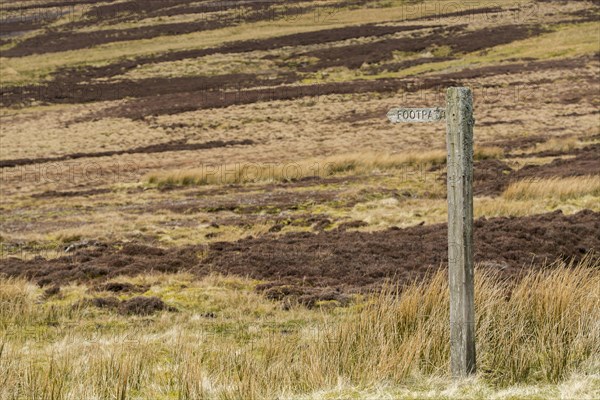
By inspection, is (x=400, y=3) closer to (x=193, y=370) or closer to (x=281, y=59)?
(x=281, y=59)

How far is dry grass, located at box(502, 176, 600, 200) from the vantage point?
2138 cm

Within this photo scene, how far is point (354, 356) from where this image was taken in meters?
7.56

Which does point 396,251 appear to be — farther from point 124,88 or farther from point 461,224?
point 124,88

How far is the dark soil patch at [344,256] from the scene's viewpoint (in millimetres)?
13602

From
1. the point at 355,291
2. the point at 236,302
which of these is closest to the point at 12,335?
the point at 236,302

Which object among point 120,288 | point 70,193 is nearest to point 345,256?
point 120,288

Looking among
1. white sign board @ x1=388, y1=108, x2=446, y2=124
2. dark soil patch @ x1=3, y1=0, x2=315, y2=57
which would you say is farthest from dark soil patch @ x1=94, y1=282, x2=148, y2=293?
dark soil patch @ x1=3, y1=0, x2=315, y2=57

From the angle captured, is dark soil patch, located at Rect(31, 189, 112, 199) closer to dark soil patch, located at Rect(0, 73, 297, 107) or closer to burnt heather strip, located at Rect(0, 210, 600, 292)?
burnt heather strip, located at Rect(0, 210, 600, 292)

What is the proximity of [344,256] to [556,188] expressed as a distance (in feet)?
31.3

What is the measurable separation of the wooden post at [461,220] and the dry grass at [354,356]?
0.45 meters

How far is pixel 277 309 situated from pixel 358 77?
2463 inches

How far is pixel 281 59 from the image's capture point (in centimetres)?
8388

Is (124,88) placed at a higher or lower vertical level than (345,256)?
lower

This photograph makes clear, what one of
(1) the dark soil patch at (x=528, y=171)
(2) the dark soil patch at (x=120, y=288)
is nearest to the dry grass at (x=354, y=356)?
(2) the dark soil patch at (x=120, y=288)
